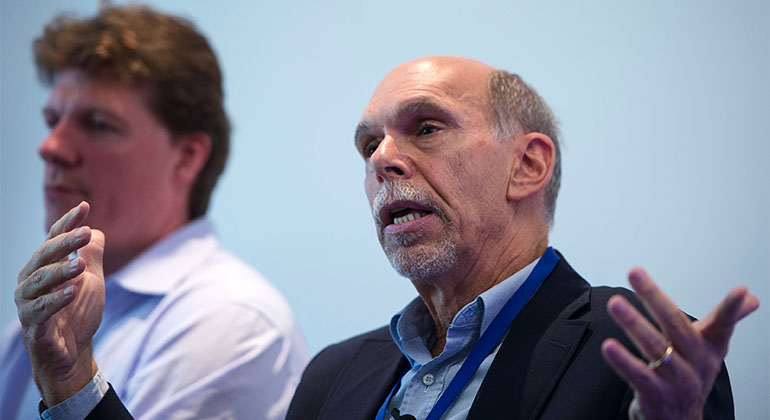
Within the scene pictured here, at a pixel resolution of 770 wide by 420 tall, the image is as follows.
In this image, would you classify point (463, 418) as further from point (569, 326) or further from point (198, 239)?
point (198, 239)

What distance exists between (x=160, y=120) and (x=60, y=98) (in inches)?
12.7

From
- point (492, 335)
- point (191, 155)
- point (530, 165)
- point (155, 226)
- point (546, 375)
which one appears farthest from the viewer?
point (191, 155)

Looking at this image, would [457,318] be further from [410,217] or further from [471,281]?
[410,217]

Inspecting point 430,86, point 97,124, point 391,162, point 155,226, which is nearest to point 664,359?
point 391,162

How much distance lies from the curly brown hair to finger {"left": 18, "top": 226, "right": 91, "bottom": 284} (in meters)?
1.06

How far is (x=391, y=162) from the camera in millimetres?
1649

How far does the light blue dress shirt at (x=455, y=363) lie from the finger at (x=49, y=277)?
2.32 ft

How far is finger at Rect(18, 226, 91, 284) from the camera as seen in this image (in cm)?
143

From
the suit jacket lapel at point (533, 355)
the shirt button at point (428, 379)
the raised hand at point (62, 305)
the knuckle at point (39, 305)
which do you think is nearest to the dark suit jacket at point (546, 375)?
the suit jacket lapel at point (533, 355)

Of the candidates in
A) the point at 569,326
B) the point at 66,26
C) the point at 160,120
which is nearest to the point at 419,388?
the point at 569,326

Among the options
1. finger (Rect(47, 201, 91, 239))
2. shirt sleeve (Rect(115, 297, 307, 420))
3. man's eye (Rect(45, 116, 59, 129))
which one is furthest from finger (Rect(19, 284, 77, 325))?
man's eye (Rect(45, 116, 59, 129))

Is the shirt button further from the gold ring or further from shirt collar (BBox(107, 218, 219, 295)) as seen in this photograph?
shirt collar (BBox(107, 218, 219, 295))

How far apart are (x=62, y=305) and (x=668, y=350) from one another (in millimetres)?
1099

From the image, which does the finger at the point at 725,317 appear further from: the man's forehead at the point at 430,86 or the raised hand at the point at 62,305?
the raised hand at the point at 62,305
